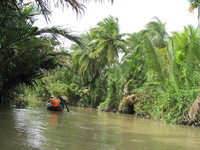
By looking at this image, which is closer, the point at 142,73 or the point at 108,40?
the point at 142,73

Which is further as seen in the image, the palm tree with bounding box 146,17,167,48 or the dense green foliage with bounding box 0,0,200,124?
the palm tree with bounding box 146,17,167,48

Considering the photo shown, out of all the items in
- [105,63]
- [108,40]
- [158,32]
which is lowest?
[105,63]

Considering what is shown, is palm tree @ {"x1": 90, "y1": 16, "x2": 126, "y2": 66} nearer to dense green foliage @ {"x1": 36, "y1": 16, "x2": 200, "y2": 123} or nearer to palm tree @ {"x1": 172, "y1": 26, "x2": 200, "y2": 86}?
dense green foliage @ {"x1": 36, "y1": 16, "x2": 200, "y2": 123}

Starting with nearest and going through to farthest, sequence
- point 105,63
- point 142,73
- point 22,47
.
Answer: point 22,47
point 142,73
point 105,63

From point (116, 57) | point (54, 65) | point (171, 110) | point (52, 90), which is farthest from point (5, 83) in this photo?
point (52, 90)

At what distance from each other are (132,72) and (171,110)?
760 cm

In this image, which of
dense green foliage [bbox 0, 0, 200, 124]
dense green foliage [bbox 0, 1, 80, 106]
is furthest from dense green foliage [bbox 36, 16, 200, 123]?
dense green foliage [bbox 0, 1, 80, 106]

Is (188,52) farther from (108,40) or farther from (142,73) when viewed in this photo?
(108,40)

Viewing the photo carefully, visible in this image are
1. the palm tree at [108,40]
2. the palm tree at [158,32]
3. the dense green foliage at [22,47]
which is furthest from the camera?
the palm tree at [158,32]

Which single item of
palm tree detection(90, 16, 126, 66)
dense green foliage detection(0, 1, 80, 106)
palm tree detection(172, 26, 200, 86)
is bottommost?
dense green foliage detection(0, 1, 80, 106)

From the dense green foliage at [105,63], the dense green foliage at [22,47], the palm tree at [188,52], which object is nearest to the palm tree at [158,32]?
the dense green foliage at [105,63]

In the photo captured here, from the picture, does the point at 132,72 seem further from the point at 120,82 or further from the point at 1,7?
the point at 1,7

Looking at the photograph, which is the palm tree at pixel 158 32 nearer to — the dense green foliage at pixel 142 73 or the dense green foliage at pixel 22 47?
the dense green foliage at pixel 142 73

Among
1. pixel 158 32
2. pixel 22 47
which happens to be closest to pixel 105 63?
pixel 158 32
